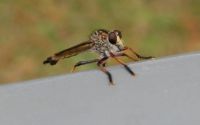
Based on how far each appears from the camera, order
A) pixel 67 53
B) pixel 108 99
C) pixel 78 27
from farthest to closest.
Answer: pixel 78 27 → pixel 67 53 → pixel 108 99

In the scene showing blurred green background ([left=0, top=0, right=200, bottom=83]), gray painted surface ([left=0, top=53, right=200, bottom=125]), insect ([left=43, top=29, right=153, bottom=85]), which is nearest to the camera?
gray painted surface ([left=0, top=53, right=200, bottom=125])

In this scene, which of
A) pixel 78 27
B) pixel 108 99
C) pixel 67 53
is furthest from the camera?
pixel 78 27

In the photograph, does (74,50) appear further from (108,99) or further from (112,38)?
(108,99)

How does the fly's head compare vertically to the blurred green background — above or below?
below

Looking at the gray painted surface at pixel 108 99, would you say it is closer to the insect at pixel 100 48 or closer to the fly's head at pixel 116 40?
the insect at pixel 100 48

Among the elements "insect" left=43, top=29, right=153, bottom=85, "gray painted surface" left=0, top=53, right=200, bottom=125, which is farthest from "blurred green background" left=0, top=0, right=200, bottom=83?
"gray painted surface" left=0, top=53, right=200, bottom=125

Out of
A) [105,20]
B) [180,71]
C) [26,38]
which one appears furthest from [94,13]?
[180,71]

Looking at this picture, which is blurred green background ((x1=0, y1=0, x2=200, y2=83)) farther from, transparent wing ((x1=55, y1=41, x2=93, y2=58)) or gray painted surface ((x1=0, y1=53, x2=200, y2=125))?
gray painted surface ((x1=0, y1=53, x2=200, y2=125))

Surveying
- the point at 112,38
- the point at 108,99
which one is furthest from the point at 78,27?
the point at 108,99
